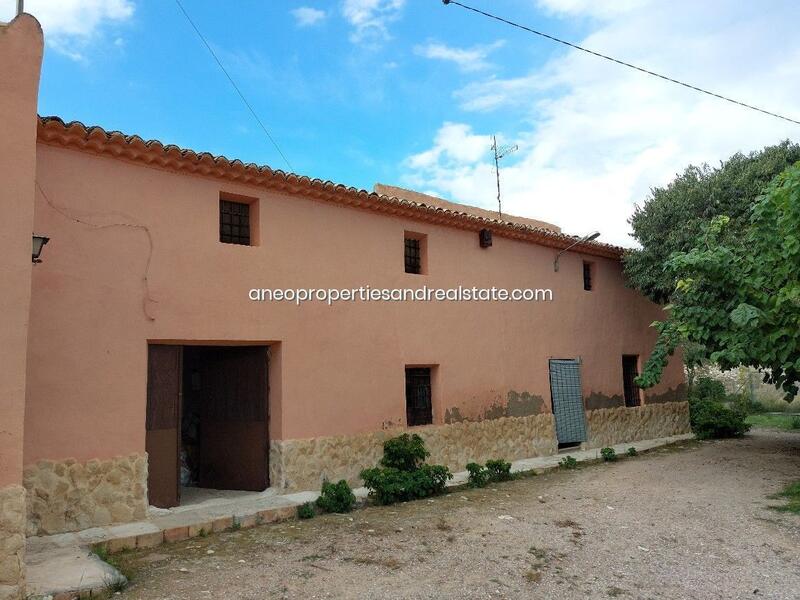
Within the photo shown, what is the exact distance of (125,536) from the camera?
634 cm

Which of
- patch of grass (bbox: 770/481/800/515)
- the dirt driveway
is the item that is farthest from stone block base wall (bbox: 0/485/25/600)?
patch of grass (bbox: 770/481/800/515)

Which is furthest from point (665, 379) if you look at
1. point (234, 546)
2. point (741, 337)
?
point (234, 546)

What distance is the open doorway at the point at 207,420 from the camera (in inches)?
304

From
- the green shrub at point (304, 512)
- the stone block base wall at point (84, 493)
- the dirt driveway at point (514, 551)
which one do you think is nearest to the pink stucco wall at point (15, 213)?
the dirt driveway at point (514, 551)

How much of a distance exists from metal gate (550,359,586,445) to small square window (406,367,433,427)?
3489 mm

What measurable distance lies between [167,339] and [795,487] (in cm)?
957

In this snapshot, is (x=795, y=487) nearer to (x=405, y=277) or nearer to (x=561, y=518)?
(x=561, y=518)

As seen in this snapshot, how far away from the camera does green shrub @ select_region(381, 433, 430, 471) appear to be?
368 inches

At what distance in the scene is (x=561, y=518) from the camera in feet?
24.6

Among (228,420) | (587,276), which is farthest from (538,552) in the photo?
(587,276)

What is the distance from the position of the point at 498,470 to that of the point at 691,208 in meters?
7.84

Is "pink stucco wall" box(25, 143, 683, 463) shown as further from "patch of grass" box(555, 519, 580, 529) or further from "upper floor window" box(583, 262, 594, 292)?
"patch of grass" box(555, 519, 580, 529)

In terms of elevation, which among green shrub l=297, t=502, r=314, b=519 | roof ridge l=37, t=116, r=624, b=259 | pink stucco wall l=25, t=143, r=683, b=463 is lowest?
green shrub l=297, t=502, r=314, b=519

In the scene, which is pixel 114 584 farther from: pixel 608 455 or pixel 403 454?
pixel 608 455
